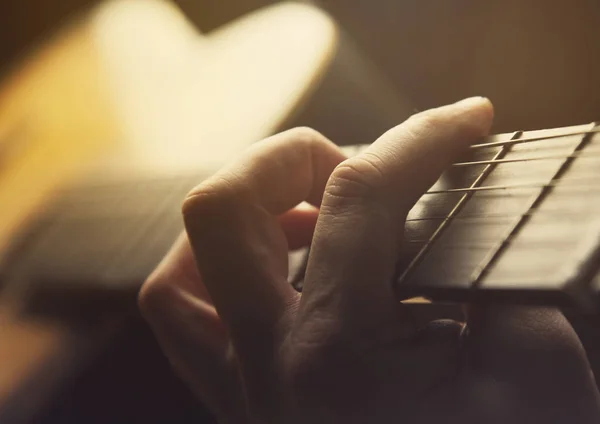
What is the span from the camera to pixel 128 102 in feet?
4.13

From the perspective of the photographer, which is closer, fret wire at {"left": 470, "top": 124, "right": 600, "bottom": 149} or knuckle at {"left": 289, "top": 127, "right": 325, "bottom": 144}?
fret wire at {"left": 470, "top": 124, "right": 600, "bottom": 149}

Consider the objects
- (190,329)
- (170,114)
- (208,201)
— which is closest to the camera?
(208,201)

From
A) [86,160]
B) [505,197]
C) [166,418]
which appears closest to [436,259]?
[505,197]

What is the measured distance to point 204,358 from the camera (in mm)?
606

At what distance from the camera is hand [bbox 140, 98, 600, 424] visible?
0.44 m

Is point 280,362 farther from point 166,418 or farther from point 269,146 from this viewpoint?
point 166,418

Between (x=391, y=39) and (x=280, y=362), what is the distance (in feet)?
1.94

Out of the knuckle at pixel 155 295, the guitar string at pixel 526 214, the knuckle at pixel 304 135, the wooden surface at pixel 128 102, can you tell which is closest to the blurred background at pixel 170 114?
the wooden surface at pixel 128 102

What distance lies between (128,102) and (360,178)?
36.3 inches

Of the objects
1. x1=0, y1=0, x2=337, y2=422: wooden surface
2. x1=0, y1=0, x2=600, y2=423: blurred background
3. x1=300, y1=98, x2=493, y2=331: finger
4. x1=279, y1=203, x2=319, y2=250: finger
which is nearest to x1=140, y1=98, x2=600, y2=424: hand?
x1=300, y1=98, x2=493, y2=331: finger

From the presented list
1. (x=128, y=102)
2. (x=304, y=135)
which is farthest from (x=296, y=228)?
(x=128, y=102)

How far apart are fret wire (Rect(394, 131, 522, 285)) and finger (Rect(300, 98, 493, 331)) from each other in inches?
0.4

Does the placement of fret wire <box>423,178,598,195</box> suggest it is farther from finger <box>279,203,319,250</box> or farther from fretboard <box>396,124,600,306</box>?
finger <box>279,203,319,250</box>

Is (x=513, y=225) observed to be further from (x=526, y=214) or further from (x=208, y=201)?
(x=208, y=201)
